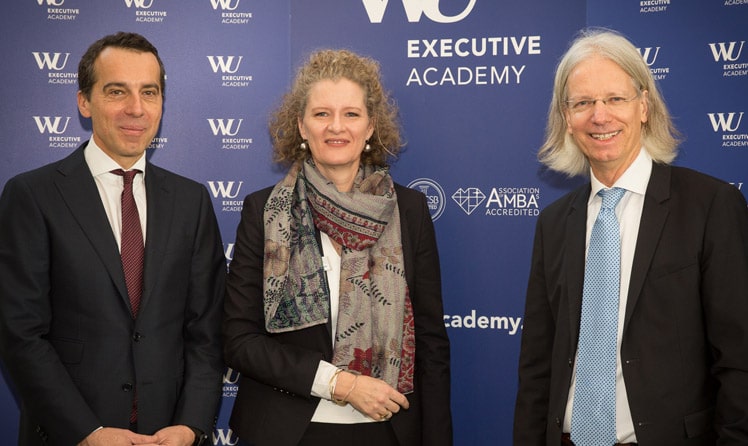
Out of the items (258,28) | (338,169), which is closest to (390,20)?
Result: (258,28)

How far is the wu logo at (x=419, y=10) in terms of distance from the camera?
3.60m

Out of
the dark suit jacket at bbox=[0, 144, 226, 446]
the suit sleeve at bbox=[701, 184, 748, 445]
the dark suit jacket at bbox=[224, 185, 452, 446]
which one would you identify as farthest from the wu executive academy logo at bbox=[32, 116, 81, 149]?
the suit sleeve at bbox=[701, 184, 748, 445]

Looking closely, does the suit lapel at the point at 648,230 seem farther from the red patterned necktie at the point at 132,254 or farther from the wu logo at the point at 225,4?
the wu logo at the point at 225,4

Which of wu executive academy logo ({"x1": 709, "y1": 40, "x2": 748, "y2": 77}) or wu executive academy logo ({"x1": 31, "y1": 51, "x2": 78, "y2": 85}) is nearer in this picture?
wu executive academy logo ({"x1": 709, "y1": 40, "x2": 748, "y2": 77})

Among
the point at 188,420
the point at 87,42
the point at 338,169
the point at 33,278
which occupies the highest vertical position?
the point at 87,42

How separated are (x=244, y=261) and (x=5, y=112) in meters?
1.99

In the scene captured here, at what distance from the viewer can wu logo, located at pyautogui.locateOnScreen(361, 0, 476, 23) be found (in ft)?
11.8

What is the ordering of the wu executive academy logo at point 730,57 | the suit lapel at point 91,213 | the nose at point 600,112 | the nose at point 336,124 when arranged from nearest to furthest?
1. the nose at point 600,112
2. the suit lapel at point 91,213
3. the nose at point 336,124
4. the wu executive academy logo at point 730,57

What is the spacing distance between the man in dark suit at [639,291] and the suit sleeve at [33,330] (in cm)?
159

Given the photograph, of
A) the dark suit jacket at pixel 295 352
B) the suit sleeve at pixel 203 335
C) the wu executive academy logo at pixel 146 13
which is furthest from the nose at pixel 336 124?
the wu executive academy logo at pixel 146 13

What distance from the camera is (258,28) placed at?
3740 mm

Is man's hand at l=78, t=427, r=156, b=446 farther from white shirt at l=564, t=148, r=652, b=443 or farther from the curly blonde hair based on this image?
white shirt at l=564, t=148, r=652, b=443

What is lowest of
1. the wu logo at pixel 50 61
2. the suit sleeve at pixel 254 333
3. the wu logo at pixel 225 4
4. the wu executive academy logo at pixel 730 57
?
the suit sleeve at pixel 254 333

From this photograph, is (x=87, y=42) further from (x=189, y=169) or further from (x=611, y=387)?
(x=611, y=387)
